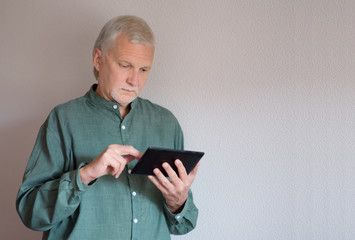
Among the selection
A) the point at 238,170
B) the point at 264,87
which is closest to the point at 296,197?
the point at 238,170

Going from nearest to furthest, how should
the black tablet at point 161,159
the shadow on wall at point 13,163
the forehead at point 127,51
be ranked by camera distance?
1. the black tablet at point 161,159
2. the forehead at point 127,51
3. the shadow on wall at point 13,163

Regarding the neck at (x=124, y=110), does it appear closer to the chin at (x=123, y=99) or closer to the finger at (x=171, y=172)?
the chin at (x=123, y=99)

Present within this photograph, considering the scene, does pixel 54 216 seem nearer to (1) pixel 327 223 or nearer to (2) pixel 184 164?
(2) pixel 184 164

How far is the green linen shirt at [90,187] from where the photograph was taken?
1.21 m

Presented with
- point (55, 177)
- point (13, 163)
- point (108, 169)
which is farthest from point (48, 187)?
point (13, 163)

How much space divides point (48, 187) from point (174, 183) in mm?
390

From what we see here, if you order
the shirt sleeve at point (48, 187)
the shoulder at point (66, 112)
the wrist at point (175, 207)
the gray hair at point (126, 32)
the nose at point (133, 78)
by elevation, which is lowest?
the wrist at point (175, 207)

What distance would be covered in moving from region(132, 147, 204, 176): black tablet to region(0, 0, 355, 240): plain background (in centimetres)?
39

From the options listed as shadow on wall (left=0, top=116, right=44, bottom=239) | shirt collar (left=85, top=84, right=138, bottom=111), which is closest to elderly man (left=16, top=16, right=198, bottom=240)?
shirt collar (left=85, top=84, right=138, bottom=111)

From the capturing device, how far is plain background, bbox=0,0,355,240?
1391 millimetres

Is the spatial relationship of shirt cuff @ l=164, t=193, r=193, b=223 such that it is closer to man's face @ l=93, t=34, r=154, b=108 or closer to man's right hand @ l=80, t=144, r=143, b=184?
man's right hand @ l=80, t=144, r=143, b=184

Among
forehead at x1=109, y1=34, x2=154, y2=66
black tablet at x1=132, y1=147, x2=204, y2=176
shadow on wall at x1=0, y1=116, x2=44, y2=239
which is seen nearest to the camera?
black tablet at x1=132, y1=147, x2=204, y2=176

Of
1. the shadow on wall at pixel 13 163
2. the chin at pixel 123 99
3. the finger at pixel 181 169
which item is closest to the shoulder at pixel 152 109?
the chin at pixel 123 99

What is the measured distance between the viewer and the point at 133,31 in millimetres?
1348
